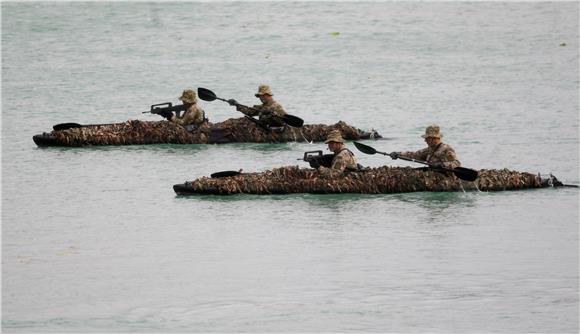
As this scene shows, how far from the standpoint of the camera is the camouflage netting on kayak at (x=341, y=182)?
31.3 m

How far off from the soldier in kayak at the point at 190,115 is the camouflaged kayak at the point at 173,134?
0.15m

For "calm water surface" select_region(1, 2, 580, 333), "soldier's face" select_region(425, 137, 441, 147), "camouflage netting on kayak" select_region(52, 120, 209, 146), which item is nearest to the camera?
"calm water surface" select_region(1, 2, 580, 333)

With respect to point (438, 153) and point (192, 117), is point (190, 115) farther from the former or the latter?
point (438, 153)

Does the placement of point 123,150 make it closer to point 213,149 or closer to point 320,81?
point 213,149

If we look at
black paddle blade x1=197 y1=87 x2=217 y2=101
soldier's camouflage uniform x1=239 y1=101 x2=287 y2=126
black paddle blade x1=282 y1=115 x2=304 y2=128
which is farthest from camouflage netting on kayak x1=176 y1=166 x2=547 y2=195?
black paddle blade x1=197 y1=87 x2=217 y2=101

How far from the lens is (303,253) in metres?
27.8

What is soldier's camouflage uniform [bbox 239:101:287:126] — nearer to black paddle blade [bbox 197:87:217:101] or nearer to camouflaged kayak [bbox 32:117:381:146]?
camouflaged kayak [bbox 32:117:381:146]

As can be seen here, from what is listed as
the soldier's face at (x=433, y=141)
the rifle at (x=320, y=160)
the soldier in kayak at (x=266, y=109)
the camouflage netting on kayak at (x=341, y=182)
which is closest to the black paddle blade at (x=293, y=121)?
the soldier in kayak at (x=266, y=109)

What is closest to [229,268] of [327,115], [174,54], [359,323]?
[359,323]

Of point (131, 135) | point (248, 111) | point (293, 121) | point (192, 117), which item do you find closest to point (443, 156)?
point (293, 121)

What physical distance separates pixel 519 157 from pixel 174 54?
84.5 feet

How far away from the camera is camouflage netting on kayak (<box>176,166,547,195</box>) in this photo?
103 ft

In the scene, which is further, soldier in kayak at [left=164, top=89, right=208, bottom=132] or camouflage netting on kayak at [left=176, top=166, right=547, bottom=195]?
soldier in kayak at [left=164, top=89, right=208, bottom=132]

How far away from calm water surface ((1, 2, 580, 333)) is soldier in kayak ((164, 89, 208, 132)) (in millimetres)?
637
